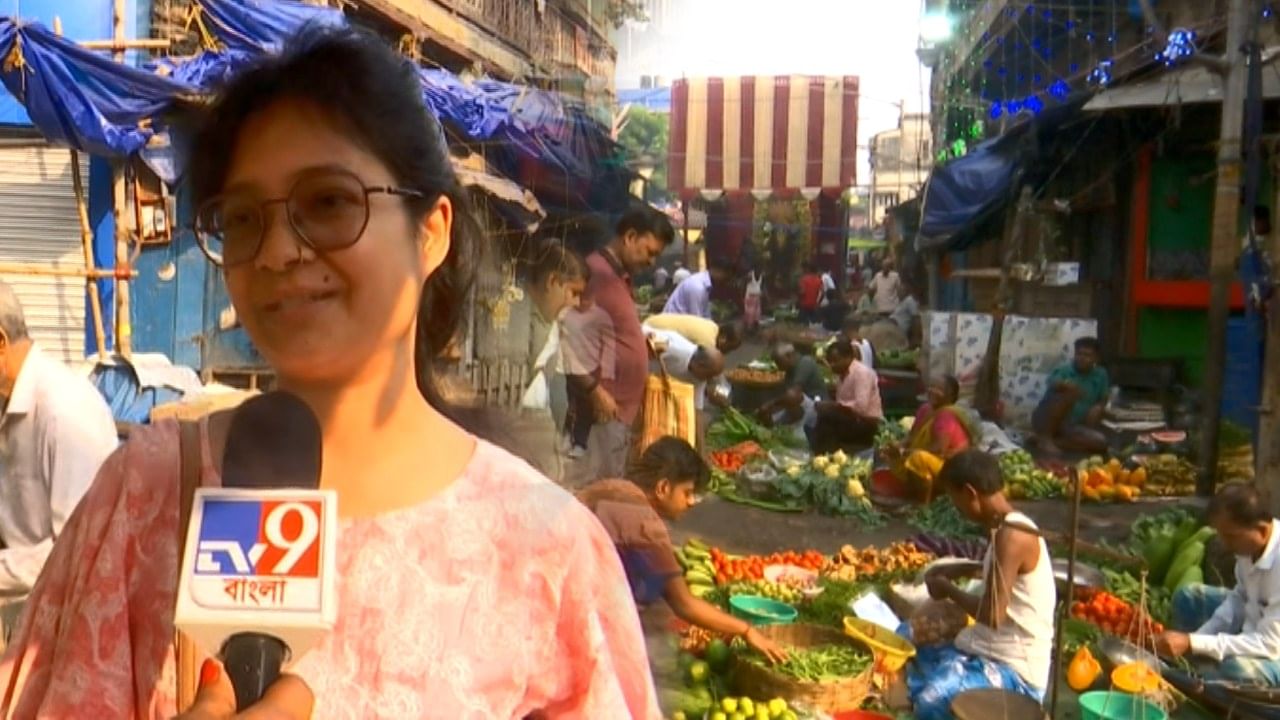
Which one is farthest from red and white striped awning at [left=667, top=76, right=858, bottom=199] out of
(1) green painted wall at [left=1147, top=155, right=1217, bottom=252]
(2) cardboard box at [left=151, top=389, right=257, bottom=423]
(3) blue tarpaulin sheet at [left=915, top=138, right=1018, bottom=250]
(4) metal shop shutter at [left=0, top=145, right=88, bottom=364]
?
(1) green painted wall at [left=1147, top=155, right=1217, bottom=252]

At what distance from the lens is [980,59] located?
725 cm

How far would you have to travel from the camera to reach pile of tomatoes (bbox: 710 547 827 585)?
4430mm

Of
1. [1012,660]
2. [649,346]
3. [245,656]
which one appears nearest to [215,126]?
[245,656]

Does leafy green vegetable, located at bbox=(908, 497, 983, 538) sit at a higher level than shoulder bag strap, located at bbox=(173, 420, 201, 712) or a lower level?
lower

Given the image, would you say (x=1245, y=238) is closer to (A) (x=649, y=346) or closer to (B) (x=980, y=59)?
(B) (x=980, y=59)

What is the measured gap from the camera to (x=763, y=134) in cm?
217

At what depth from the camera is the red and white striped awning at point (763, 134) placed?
208cm

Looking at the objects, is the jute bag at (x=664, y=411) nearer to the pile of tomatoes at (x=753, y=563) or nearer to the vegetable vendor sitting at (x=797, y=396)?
the pile of tomatoes at (x=753, y=563)

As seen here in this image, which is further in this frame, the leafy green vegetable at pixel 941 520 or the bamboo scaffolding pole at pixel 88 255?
the bamboo scaffolding pole at pixel 88 255

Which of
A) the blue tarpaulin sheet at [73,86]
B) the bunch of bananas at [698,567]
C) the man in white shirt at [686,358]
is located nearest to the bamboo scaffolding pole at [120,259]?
the blue tarpaulin sheet at [73,86]

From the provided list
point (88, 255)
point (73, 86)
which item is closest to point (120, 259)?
point (88, 255)

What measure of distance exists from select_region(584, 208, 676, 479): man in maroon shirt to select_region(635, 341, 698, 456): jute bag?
9cm

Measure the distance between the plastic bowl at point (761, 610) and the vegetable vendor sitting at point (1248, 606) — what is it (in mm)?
1360

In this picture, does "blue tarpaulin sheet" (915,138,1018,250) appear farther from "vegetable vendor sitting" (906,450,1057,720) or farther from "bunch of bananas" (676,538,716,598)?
"vegetable vendor sitting" (906,450,1057,720)
